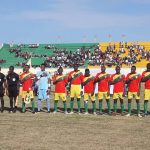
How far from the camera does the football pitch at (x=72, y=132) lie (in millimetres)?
11859

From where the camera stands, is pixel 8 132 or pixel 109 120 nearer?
pixel 8 132

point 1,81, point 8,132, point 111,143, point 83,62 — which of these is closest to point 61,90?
point 1,81

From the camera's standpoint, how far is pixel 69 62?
6184 centimetres

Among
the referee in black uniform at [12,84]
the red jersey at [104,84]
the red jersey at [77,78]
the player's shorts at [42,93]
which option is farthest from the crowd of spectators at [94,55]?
the red jersey at [104,84]

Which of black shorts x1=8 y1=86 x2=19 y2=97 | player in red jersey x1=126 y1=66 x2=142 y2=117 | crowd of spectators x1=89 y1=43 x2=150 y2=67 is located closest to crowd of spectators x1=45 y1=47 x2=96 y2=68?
crowd of spectators x1=89 y1=43 x2=150 y2=67

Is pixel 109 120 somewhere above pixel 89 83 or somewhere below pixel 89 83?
below

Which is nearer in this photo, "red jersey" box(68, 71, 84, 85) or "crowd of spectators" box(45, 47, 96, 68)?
"red jersey" box(68, 71, 84, 85)

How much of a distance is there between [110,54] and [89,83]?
152 feet

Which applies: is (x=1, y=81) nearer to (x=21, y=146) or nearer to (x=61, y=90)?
(x=61, y=90)

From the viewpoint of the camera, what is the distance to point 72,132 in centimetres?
1400

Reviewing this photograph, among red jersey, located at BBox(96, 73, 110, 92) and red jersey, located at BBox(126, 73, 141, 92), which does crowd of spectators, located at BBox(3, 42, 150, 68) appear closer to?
red jersey, located at BBox(96, 73, 110, 92)

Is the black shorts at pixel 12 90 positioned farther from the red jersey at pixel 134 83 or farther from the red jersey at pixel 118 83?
the red jersey at pixel 134 83

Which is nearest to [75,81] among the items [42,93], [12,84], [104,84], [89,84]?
[89,84]

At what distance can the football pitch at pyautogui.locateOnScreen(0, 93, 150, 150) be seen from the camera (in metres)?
11.9
